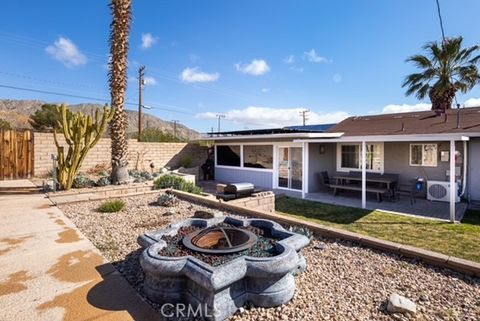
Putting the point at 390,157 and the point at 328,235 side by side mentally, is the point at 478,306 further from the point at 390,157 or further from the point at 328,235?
the point at 390,157

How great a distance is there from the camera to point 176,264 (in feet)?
9.14

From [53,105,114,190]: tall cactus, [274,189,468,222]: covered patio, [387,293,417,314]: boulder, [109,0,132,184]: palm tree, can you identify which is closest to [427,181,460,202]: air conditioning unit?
[274,189,468,222]: covered patio

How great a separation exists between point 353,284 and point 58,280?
359 centimetres

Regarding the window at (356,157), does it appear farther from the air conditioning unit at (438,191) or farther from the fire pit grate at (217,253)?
the fire pit grate at (217,253)

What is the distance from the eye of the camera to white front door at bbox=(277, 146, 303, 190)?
12148mm

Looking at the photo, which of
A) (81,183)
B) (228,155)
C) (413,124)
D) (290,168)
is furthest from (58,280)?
(413,124)

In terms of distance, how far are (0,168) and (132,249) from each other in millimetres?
10895

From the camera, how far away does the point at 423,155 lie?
10.8 m

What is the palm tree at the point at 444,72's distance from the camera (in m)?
14.0

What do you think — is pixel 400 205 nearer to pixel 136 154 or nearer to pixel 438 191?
pixel 438 191

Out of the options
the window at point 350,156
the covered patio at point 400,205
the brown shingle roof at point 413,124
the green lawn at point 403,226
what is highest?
the brown shingle roof at point 413,124

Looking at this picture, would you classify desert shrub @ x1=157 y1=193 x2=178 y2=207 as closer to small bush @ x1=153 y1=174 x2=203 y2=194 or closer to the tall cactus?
small bush @ x1=153 y1=174 x2=203 y2=194

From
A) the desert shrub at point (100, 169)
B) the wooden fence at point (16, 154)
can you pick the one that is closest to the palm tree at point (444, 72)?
the desert shrub at point (100, 169)

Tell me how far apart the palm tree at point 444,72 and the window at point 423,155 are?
419cm
